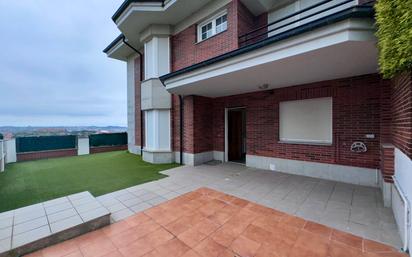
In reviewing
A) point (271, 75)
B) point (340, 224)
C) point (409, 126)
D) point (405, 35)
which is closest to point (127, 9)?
point (271, 75)

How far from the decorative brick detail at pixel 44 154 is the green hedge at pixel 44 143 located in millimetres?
222

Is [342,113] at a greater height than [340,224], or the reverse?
[342,113]

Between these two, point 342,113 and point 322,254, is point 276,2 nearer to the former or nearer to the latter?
point 342,113

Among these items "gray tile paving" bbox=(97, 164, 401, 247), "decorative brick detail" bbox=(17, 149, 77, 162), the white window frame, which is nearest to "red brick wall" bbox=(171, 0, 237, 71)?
the white window frame

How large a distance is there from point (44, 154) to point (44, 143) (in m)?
0.65

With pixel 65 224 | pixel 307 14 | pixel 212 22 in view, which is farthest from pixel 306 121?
pixel 65 224

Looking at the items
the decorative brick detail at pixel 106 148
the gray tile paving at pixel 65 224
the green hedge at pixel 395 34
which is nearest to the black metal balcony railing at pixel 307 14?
the green hedge at pixel 395 34

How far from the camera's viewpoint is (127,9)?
7.23m

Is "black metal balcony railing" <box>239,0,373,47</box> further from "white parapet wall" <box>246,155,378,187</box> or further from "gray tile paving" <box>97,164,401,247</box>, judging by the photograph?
"white parapet wall" <box>246,155,378,187</box>

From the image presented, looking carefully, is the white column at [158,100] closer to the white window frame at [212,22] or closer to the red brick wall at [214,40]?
the red brick wall at [214,40]

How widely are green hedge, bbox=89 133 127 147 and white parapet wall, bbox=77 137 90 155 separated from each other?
0.32 meters

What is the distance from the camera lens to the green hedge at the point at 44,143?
931cm

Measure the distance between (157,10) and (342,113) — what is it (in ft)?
25.7

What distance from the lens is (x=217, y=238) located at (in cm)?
262
